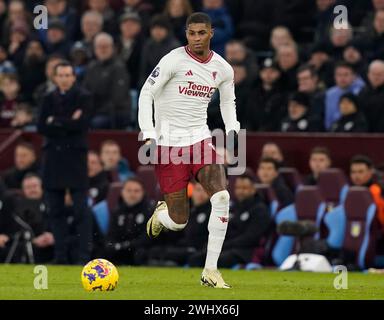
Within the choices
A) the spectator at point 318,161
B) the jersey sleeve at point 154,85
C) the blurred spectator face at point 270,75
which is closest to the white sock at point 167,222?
the jersey sleeve at point 154,85

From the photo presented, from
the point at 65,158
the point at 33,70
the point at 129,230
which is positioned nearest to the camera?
the point at 65,158

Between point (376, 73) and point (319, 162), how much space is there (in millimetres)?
1572

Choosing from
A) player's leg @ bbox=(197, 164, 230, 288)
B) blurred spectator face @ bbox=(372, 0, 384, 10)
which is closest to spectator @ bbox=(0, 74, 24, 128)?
blurred spectator face @ bbox=(372, 0, 384, 10)

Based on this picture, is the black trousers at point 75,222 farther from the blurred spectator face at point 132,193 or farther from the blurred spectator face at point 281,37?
the blurred spectator face at point 281,37

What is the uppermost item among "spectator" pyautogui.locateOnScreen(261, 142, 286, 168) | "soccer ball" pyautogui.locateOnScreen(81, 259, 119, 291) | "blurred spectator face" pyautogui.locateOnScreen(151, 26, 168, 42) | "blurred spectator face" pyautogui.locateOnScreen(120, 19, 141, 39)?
"blurred spectator face" pyautogui.locateOnScreen(120, 19, 141, 39)

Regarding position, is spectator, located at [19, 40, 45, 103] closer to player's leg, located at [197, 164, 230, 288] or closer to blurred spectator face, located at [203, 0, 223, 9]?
blurred spectator face, located at [203, 0, 223, 9]

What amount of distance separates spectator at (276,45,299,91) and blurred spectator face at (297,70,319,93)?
1.94 ft

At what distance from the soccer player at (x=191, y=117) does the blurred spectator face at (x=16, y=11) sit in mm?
11166

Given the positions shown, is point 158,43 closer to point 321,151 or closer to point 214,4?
point 214,4

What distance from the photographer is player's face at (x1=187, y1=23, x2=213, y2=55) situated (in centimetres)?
1370

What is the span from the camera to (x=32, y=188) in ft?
64.2

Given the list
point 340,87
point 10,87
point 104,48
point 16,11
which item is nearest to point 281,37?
point 340,87

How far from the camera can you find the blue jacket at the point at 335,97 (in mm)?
19859
